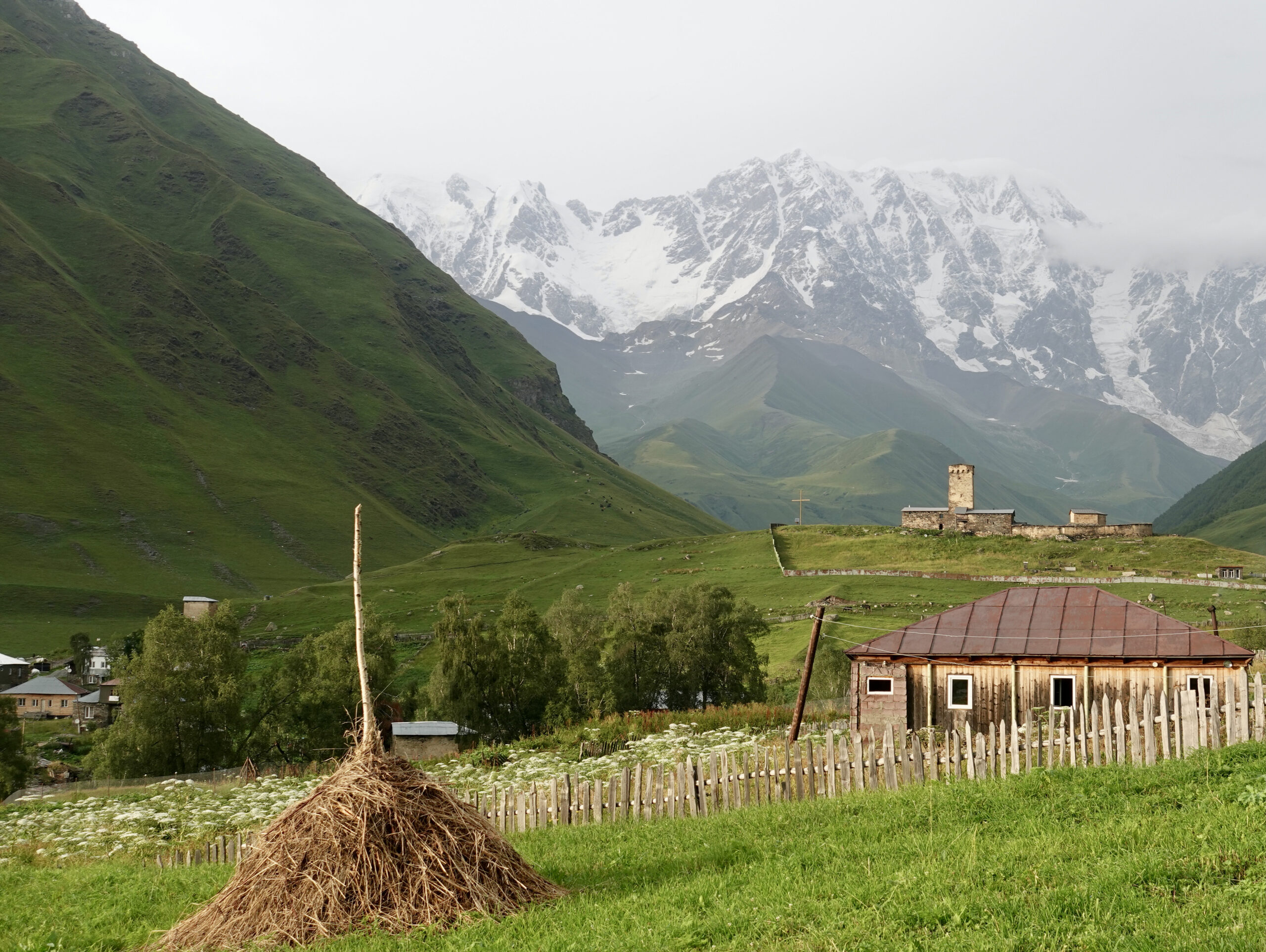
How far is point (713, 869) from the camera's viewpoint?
49.5 ft

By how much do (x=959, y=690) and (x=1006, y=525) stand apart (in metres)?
105

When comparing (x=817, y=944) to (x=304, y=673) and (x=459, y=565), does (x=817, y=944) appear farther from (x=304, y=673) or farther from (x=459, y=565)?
(x=459, y=565)

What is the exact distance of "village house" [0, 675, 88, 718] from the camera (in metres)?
100

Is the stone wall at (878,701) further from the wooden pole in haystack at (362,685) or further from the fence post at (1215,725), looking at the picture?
the wooden pole in haystack at (362,685)

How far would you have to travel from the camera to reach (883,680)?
4275 centimetres

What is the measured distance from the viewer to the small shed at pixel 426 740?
2212 inches

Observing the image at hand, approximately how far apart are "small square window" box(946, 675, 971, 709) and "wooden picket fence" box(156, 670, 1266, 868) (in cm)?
1923

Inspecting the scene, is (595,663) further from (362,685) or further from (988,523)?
(988,523)

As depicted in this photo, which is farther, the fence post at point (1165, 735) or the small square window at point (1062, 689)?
the small square window at point (1062, 689)

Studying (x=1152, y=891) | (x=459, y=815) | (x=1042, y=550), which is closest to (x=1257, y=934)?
(x=1152, y=891)

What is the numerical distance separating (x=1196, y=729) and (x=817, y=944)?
11822mm

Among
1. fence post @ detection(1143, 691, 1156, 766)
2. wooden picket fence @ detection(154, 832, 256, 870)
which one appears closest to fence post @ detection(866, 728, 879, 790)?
fence post @ detection(1143, 691, 1156, 766)

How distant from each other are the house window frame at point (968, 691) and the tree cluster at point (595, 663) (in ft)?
84.9

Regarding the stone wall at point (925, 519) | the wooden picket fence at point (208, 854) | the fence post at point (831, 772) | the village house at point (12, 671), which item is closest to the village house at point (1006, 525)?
the stone wall at point (925, 519)
